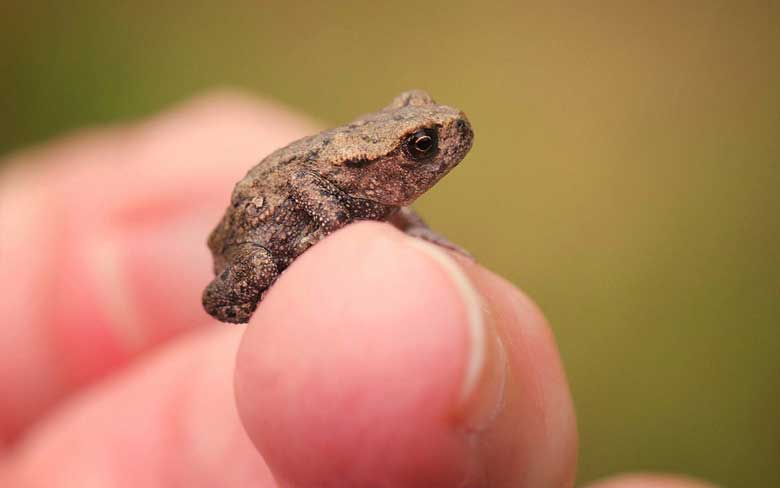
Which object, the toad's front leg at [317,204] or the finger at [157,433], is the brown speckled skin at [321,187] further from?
the finger at [157,433]

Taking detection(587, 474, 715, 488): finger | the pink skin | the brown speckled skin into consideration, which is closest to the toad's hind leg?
the brown speckled skin

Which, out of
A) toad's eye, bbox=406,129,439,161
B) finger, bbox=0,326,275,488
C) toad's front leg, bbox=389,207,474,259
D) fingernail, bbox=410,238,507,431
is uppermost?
toad's eye, bbox=406,129,439,161

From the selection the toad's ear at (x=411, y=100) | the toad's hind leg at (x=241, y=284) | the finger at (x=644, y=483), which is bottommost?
the finger at (x=644, y=483)

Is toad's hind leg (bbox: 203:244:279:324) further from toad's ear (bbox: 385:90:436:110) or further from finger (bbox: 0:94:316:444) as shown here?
finger (bbox: 0:94:316:444)

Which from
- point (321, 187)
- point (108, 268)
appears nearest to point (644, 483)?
point (321, 187)

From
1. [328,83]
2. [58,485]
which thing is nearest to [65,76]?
[328,83]

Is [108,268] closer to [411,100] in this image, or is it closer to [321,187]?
[321,187]

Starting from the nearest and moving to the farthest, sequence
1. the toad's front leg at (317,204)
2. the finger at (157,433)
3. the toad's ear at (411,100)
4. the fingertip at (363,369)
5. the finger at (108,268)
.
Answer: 1. the fingertip at (363,369)
2. the toad's front leg at (317,204)
3. the toad's ear at (411,100)
4. the finger at (157,433)
5. the finger at (108,268)

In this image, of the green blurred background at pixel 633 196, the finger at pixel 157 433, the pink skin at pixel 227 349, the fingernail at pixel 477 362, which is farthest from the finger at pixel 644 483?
the green blurred background at pixel 633 196
